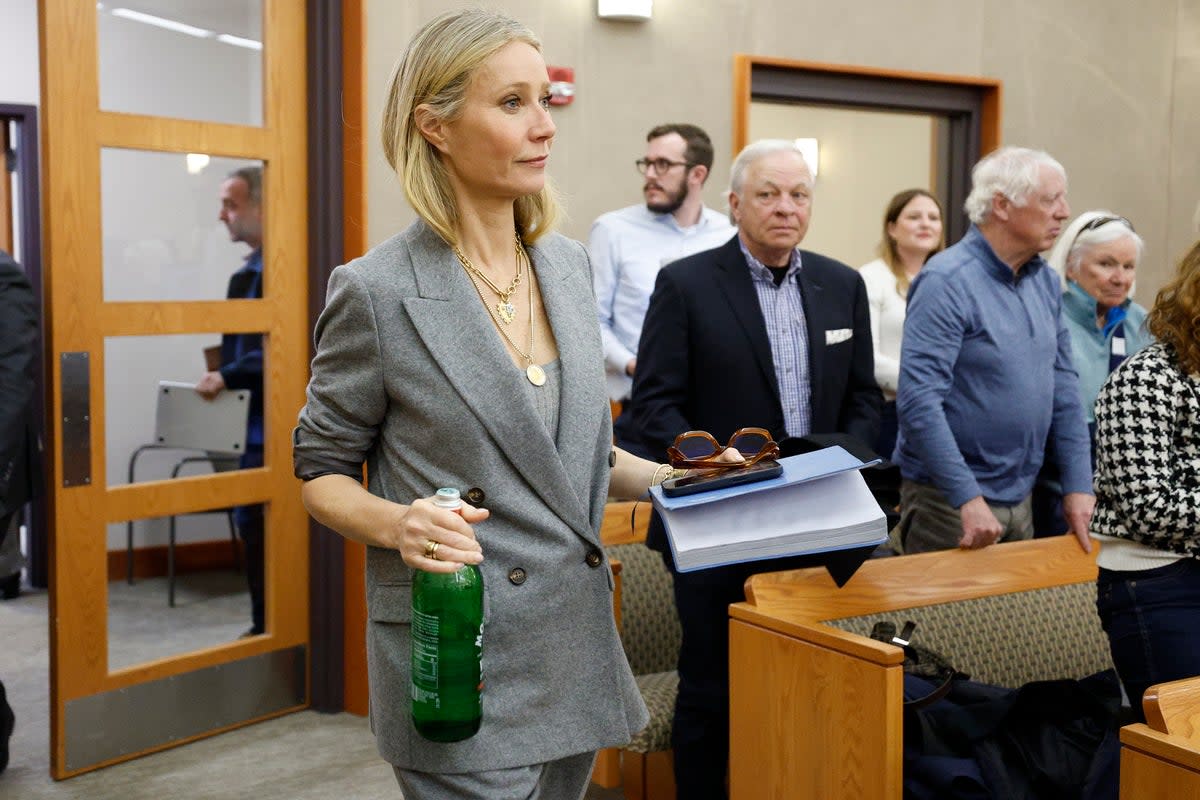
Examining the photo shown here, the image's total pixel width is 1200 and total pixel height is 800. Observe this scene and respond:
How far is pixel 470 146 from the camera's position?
1551mm

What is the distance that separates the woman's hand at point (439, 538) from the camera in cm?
136

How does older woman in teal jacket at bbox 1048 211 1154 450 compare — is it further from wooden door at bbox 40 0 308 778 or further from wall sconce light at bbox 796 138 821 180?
wooden door at bbox 40 0 308 778

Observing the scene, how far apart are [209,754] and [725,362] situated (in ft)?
6.79

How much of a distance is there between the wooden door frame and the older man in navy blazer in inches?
87.8

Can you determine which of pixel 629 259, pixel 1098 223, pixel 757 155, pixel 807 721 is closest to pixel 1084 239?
pixel 1098 223

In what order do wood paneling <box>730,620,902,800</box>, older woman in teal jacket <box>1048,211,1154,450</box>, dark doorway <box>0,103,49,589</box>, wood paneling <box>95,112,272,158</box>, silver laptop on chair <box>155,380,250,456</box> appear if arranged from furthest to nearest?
dark doorway <box>0,103,49,589</box>, older woman in teal jacket <box>1048,211,1154,450</box>, silver laptop on chair <box>155,380,250,456</box>, wood paneling <box>95,112,272,158</box>, wood paneling <box>730,620,902,800</box>

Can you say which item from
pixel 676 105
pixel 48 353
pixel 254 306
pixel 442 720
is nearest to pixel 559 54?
pixel 676 105

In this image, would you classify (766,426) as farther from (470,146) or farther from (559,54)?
(559,54)

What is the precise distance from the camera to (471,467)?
1.52m

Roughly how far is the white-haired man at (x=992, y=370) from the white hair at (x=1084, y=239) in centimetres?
99

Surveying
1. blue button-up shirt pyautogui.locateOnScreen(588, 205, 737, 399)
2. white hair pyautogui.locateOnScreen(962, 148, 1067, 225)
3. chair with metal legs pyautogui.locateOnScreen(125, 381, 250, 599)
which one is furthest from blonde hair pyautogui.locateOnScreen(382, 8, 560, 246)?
blue button-up shirt pyautogui.locateOnScreen(588, 205, 737, 399)

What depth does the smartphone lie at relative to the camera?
1668mm

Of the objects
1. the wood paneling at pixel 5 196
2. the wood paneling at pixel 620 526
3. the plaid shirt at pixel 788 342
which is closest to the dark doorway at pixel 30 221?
the wood paneling at pixel 5 196

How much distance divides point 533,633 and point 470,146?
569mm
